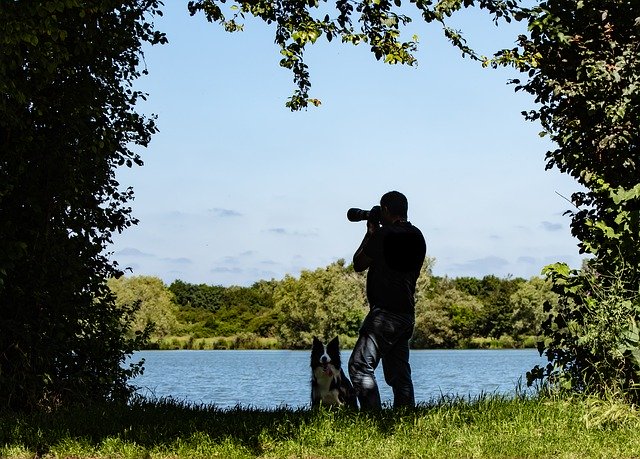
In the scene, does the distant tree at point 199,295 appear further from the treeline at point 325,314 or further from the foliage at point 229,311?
the treeline at point 325,314

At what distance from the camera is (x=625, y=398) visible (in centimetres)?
1017

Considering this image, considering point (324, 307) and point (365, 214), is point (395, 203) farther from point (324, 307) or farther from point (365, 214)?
point (324, 307)

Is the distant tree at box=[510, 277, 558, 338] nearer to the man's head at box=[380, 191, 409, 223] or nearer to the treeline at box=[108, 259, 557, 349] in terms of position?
the treeline at box=[108, 259, 557, 349]

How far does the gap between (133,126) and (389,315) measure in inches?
239

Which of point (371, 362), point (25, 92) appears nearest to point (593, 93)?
point (371, 362)

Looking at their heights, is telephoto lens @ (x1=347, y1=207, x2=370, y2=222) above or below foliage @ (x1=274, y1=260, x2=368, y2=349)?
below

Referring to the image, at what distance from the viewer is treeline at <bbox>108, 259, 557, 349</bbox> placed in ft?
253

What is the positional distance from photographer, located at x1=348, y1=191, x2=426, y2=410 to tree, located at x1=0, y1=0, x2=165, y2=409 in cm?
504

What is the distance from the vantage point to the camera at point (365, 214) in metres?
10.1

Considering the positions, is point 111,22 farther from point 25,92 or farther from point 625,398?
point 625,398

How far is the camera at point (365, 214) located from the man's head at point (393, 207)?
69mm

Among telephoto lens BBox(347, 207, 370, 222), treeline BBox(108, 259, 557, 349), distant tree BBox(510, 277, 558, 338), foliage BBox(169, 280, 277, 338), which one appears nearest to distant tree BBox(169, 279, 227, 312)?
foliage BBox(169, 280, 277, 338)

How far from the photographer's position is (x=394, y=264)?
31.9 feet

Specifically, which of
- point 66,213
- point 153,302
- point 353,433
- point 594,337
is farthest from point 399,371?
point 153,302
